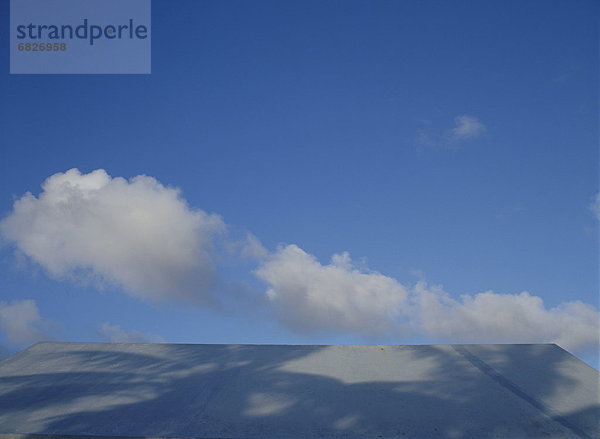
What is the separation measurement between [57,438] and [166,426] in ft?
3.01

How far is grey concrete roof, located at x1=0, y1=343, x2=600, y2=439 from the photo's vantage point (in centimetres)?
389

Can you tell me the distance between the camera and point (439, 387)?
4711mm

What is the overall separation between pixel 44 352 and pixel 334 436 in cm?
444

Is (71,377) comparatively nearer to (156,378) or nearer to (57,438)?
(156,378)

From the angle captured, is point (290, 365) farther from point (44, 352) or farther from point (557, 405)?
point (44, 352)

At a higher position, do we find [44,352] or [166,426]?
[44,352]

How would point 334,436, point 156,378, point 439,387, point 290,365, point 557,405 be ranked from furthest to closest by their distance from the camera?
1. point 290,365
2. point 156,378
3. point 439,387
4. point 557,405
5. point 334,436

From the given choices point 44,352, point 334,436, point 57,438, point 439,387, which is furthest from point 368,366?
point 44,352

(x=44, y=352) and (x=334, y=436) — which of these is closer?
(x=334, y=436)

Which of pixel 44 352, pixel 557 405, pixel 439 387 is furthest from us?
pixel 44 352

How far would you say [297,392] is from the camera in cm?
462

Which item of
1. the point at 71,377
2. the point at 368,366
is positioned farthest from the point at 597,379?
the point at 71,377

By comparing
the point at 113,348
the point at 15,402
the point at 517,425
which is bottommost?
the point at 517,425

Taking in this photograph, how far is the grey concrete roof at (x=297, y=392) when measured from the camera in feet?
12.8
